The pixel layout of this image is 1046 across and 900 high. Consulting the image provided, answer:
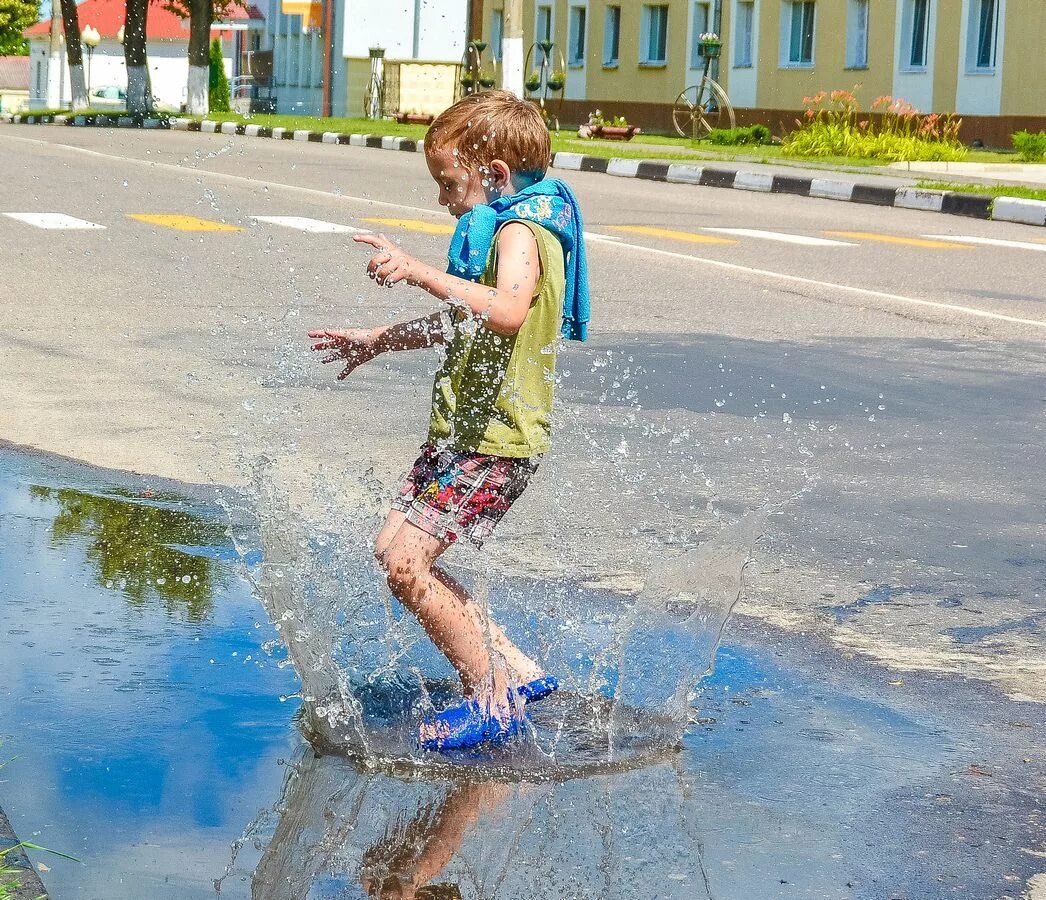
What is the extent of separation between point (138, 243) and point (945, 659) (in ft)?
29.2

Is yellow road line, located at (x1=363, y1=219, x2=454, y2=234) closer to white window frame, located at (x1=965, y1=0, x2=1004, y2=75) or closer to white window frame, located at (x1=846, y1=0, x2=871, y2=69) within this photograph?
white window frame, located at (x1=965, y1=0, x2=1004, y2=75)

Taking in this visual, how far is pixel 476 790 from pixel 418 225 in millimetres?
11392

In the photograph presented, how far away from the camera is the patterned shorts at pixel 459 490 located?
3.45 meters

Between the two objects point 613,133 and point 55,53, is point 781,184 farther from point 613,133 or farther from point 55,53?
point 55,53

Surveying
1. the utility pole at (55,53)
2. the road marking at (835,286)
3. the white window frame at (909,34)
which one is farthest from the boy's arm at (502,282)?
the utility pole at (55,53)

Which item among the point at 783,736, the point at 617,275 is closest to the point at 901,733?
the point at 783,736

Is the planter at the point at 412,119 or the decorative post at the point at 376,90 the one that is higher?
the decorative post at the point at 376,90

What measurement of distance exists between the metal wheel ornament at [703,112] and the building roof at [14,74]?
9835 centimetres

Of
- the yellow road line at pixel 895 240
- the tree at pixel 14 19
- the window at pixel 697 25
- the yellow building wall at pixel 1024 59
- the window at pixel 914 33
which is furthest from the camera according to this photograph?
the tree at pixel 14 19

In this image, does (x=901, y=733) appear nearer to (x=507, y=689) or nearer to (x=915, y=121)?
(x=507, y=689)

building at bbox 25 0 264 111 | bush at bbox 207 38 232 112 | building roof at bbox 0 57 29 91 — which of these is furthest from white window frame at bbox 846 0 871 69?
building roof at bbox 0 57 29 91

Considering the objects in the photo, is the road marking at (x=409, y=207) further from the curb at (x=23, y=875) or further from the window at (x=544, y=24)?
the window at (x=544, y=24)

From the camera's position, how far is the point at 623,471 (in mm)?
6113

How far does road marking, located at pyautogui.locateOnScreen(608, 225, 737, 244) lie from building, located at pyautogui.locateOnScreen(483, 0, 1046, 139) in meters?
15.9
